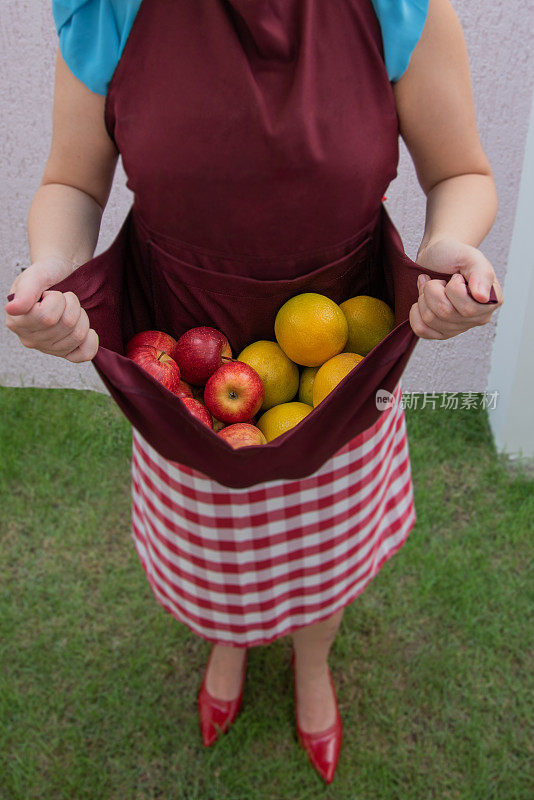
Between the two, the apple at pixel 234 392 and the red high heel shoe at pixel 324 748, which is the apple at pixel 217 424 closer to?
the apple at pixel 234 392

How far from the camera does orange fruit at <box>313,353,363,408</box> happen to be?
93 centimetres

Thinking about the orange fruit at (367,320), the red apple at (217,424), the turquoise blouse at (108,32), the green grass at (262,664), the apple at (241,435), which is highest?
the turquoise blouse at (108,32)

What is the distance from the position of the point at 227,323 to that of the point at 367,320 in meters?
0.21

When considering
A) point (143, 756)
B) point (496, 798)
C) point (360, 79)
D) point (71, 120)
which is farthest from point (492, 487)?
point (71, 120)

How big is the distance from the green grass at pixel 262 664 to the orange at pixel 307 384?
0.88 metres

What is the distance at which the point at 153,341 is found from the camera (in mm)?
999

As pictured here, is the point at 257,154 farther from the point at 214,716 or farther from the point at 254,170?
the point at 214,716

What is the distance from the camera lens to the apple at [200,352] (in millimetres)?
980

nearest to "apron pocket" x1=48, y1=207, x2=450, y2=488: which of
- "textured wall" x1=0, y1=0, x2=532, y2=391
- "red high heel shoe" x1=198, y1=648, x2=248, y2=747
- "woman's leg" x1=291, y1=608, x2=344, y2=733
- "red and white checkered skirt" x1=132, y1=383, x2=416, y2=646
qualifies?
"red and white checkered skirt" x1=132, y1=383, x2=416, y2=646

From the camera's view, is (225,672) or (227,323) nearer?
(227,323)

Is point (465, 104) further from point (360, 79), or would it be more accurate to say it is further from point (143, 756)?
point (143, 756)

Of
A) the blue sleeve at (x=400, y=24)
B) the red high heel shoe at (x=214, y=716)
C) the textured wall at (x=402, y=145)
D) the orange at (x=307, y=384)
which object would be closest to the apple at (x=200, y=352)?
the orange at (x=307, y=384)

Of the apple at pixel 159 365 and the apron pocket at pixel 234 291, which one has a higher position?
the apron pocket at pixel 234 291

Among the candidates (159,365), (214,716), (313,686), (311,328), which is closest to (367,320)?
(311,328)
